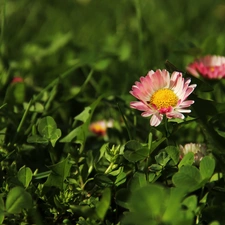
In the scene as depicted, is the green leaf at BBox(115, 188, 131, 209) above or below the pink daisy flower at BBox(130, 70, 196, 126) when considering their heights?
below

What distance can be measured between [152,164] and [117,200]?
18cm

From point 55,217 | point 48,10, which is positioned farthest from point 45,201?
point 48,10

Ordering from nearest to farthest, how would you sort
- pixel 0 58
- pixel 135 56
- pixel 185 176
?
pixel 185 176 → pixel 0 58 → pixel 135 56

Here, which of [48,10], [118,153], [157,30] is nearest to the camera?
[118,153]

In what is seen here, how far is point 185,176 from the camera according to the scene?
124cm

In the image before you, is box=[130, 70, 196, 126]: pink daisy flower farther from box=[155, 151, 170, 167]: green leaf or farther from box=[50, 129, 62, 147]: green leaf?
box=[50, 129, 62, 147]: green leaf

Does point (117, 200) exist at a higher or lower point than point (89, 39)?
higher

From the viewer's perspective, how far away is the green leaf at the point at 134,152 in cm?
133

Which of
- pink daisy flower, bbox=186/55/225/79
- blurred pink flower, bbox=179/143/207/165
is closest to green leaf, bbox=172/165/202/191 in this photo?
blurred pink flower, bbox=179/143/207/165

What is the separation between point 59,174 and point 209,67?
752 millimetres

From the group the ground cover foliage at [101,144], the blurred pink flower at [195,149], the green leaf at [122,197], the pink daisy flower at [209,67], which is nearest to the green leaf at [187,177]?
the ground cover foliage at [101,144]

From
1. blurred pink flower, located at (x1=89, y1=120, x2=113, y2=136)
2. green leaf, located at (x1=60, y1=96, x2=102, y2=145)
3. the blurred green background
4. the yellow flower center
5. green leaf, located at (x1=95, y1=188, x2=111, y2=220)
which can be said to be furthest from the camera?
the blurred green background

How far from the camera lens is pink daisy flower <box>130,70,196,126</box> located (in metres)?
1.33

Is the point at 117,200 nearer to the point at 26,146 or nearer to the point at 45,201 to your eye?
the point at 45,201
